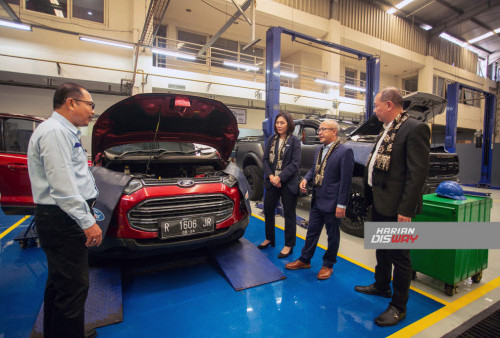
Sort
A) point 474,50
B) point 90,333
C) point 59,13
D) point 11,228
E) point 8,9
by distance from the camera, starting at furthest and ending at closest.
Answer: point 474,50
point 59,13
point 8,9
point 11,228
point 90,333

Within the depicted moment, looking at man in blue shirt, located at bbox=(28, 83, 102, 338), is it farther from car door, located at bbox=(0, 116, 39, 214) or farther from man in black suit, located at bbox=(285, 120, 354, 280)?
car door, located at bbox=(0, 116, 39, 214)

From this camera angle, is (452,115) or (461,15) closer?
(452,115)

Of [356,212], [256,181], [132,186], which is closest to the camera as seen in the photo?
[132,186]

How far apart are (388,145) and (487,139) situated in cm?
1118

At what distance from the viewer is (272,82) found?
4621mm

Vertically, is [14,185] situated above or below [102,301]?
above

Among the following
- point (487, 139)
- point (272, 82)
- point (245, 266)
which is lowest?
point (245, 266)

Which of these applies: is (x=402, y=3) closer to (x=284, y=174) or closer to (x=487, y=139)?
(x=487, y=139)

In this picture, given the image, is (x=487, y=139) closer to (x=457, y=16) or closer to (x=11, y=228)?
(x=457, y=16)

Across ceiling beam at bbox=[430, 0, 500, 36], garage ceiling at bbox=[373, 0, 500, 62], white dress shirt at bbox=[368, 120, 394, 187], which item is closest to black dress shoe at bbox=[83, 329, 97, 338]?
white dress shirt at bbox=[368, 120, 394, 187]

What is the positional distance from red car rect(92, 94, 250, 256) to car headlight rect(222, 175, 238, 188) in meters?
0.01

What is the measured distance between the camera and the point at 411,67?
1673cm

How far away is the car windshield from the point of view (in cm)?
289

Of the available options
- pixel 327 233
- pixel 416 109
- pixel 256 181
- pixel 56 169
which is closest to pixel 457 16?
pixel 416 109
